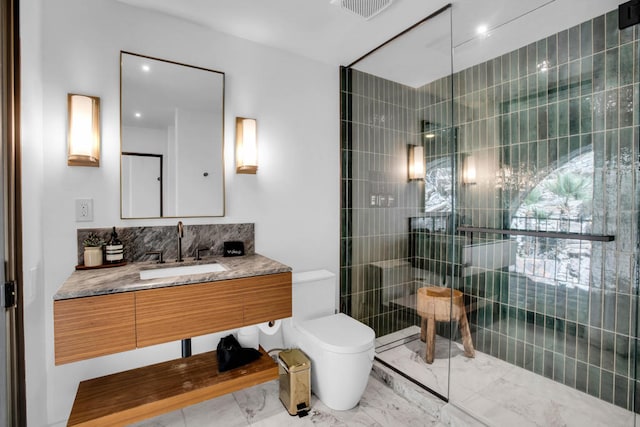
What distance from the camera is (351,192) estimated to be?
2.76 metres

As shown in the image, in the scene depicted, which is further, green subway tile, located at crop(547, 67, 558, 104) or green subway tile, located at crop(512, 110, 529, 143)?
green subway tile, located at crop(512, 110, 529, 143)

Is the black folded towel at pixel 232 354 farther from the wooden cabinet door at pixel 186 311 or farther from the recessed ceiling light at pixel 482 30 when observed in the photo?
the recessed ceiling light at pixel 482 30

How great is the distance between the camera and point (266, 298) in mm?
1845

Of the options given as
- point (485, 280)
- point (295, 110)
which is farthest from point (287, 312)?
point (295, 110)

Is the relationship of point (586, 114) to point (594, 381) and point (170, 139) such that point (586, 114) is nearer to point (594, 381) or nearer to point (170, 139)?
point (594, 381)

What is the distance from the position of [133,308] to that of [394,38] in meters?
2.41

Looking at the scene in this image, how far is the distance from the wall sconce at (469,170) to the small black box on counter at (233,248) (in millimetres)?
1614

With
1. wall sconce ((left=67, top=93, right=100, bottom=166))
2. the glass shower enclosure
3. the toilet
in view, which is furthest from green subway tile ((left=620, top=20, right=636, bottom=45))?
wall sconce ((left=67, top=93, right=100, bottom=166))

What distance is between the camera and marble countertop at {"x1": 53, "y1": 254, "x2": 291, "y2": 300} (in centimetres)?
142

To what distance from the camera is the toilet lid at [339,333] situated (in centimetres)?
188

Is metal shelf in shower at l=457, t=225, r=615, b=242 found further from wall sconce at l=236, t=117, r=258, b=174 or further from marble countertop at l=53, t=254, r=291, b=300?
wall sconce at l=236, t=117, r=258, b=174

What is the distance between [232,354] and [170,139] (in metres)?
1.46

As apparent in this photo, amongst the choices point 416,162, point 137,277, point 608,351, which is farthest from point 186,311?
point 608,351

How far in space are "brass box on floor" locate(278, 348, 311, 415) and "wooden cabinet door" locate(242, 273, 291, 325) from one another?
0.32m
